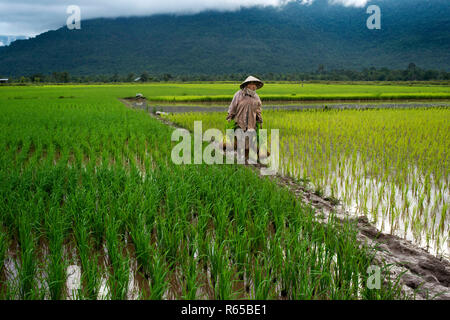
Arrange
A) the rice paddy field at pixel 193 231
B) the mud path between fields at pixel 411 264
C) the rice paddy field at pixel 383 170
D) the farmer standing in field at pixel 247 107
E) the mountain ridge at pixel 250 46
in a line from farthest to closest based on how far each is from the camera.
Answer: the mountain ridge at pixel 250 46 → the farmer standing in field at pixel 247 107 → the rice paddy field at pixel 383 170 → the mud path between fields at pixel 411 264 → the rice paddy field at pixel 193 231

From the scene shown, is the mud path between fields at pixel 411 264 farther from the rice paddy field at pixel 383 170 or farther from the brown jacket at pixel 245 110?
the brown jacket at pixel 245 110

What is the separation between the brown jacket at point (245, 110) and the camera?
5.60 m

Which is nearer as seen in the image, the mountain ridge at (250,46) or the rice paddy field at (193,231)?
the rice paddy field at (193,231)

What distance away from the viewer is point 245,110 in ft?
18.4

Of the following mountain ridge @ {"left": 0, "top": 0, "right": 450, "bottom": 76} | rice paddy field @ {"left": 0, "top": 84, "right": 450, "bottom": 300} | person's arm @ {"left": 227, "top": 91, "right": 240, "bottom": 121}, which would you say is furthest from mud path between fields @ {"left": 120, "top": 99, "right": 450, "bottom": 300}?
mountain ridge @ {"left": 0, "top": 0, "right": 450, "bottom": 76}

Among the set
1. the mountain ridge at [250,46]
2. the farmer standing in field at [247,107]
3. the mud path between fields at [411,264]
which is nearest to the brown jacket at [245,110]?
the farmer standing in field at [247,107]

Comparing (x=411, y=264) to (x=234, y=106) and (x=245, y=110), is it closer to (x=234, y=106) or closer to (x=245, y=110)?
(x=245, y=110)

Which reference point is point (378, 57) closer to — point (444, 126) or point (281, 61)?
point (281, 61)

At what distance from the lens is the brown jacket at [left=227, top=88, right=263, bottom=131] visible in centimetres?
560

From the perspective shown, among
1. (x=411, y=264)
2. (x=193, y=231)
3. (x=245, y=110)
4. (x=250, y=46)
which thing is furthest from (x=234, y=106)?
(x=250, y=46)

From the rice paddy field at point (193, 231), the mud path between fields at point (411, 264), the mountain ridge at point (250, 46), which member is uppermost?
the mountain ridge at point (250, 46)

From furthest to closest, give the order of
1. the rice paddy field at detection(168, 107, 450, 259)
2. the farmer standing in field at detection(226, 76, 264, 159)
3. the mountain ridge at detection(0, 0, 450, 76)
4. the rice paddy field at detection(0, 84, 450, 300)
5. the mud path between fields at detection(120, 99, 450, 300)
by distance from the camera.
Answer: the mountain ridge at detection(0, 0, 450, 76) < the farmer standing in field at detection(226, 76, 264, 159) < the rice paddy field at detection(168, 107, 450, 259) < the mud path between fields at detection(120, 99, 450, 300) < the rice paddy field at detection(0, 84, 450, 300)

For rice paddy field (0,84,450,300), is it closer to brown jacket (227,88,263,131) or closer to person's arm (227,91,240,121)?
brown jacket (227,88,263,131)
